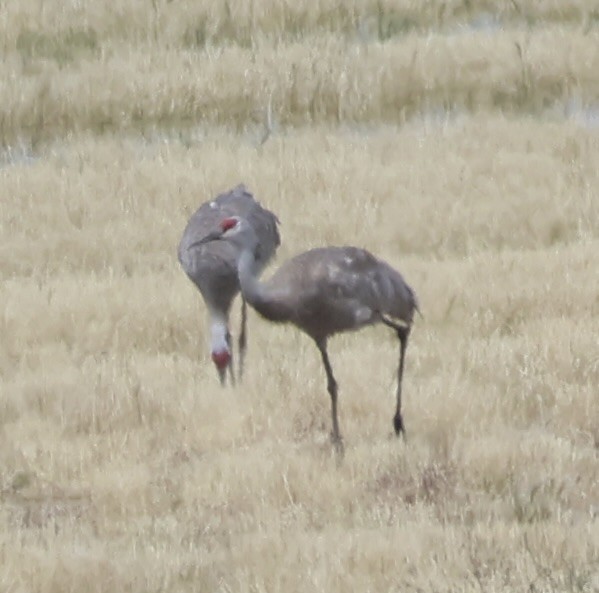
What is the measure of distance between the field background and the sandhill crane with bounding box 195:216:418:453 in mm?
473

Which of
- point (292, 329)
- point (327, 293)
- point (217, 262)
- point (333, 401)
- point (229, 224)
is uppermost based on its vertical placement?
point (229, 224)

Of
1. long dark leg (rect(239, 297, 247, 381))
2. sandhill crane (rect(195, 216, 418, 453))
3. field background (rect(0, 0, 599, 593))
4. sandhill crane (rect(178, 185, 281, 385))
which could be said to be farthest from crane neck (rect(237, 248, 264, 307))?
sandhill crane (rect(178, 185, 281, 385))

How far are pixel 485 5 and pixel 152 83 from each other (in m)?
4.10

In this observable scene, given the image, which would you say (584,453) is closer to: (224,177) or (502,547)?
(502,547)

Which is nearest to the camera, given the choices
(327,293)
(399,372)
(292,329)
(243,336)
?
(327,293)

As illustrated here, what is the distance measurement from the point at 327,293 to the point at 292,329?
2.43 meters

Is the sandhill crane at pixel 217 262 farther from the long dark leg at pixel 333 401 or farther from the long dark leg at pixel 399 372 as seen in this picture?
the long dark leg at pixel 333 401

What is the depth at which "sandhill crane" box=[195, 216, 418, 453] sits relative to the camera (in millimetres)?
7996

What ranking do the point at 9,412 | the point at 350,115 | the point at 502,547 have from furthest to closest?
1. the point at 350,115
2. the point at 9,412
3. the point at 502,547

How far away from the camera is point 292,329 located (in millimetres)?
10414

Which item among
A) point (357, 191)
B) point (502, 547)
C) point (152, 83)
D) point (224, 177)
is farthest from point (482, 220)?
point (502, 547)

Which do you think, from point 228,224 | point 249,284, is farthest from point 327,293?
point 228,224

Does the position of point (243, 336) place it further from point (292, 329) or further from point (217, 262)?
point (292, 329)

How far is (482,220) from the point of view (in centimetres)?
1282
